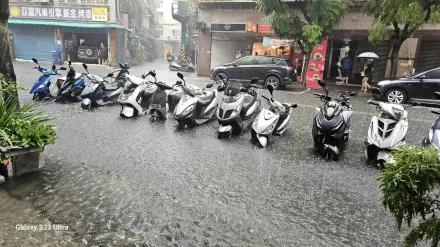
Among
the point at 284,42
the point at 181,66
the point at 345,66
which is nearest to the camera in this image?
the point at 345,66

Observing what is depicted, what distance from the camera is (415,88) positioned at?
38.8ft

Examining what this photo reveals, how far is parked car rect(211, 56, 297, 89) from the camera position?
15672 mm

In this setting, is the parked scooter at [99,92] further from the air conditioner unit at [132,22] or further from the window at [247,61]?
the air conditioner unit at [132,22]

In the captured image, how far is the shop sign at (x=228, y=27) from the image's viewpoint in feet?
66.7

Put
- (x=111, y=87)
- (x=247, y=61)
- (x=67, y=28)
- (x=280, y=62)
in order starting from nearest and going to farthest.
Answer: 1. (x=111, y=87)
2. (x=280, y=62)
3. (x=247, y=61)
4. (x=67, y=28)

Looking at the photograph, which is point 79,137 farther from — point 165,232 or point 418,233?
point 418,233

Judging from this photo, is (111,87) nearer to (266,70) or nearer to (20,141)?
(20,141)

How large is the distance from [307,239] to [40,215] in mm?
2804

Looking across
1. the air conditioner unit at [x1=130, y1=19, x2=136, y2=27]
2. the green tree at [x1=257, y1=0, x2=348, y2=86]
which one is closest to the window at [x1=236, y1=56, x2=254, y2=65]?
the green tree at [x1=257, y1=0, x2=348, y2=86]

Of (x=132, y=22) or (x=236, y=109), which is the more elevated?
(x=132, y=22)

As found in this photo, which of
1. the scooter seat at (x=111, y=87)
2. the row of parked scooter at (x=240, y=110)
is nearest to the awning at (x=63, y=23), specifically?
the row of parked scooter at (x=240, y=110)

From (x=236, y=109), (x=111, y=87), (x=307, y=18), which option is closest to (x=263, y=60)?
(x=307, y=18)

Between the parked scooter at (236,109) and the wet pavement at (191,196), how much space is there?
0.30 meters

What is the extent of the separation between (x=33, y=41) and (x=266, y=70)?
64.5ft
